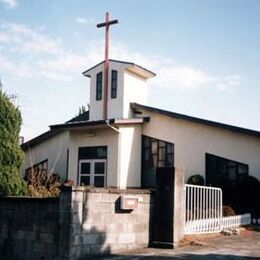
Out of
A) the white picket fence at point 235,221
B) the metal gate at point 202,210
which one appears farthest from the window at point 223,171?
the metal gate at point 202,210

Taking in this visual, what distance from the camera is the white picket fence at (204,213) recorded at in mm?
14211

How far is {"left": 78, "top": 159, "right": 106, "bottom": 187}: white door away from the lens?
24.5 metres

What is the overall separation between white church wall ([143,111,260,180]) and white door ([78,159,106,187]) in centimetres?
296

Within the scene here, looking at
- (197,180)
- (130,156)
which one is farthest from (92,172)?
(197,180)

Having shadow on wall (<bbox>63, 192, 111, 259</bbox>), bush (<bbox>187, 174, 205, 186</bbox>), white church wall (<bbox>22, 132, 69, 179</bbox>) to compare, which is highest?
white church wall (<bbox>22, 132, 69, 179</bbox>)

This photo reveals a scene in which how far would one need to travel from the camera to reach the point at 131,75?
86.5 feet

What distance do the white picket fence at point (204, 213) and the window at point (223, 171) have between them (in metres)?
4.10

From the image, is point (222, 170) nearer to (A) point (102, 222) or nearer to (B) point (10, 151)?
(B) point (10, 151)

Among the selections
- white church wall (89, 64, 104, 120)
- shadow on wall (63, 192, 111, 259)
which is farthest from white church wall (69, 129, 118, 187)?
shadow on wall (63, 192, 111, 259)

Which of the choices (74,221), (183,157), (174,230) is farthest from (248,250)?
(183,157)

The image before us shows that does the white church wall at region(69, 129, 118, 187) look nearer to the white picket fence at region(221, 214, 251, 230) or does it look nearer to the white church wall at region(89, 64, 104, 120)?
the white church wall at region(89, 64, 104, 120)

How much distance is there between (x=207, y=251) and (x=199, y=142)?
1161cm

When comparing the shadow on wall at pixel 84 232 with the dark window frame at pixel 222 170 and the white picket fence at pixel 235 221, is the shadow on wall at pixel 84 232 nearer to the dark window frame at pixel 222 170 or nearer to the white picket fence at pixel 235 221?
the white picket fence at pixel 235 221

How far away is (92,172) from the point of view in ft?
81.9
